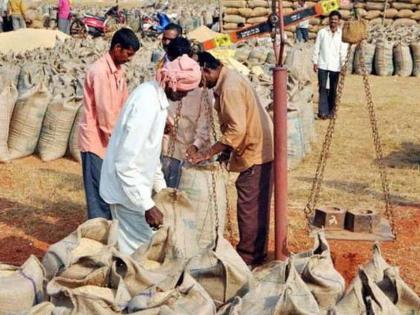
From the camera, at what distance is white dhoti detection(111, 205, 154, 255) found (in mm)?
3920

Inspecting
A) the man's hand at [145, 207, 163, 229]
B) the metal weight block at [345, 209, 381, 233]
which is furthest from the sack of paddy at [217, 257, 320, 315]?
the metal weight block at [345, 209, 381, 233]

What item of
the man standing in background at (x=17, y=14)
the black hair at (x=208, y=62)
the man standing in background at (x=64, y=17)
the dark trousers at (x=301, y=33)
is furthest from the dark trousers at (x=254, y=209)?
the man standing in background at (x=64, y=17)

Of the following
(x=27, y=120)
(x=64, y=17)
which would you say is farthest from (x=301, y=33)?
(x=27, y=120)

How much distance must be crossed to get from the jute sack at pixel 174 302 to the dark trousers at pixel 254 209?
1576mm

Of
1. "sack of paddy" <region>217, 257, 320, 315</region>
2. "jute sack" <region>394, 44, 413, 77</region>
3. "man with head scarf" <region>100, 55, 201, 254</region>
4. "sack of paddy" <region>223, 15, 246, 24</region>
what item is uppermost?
"man with head scarf" <region>100, 55, 201, 254</region>

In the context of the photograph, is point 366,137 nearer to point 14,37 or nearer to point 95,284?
point 95,284

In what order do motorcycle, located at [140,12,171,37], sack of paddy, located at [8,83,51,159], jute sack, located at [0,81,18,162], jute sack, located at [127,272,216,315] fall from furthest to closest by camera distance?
1. motorcycle, located at [140,12,171,37]
2. sack of paddy, located at [8,83,51,159]
3. jute sack, located at [0,81,18,162]
4. jute sack, located at [127,272,216,315]

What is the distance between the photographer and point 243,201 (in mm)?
4523

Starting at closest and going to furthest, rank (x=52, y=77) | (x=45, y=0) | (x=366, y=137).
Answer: (x=52, y=77)
(x=366, y=137)
(x=45, y=0)

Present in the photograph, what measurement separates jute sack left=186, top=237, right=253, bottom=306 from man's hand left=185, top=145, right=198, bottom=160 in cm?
138

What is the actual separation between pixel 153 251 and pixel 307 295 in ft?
2.91

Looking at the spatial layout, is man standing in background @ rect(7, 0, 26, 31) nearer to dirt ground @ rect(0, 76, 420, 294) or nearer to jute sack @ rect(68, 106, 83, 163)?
dirt ground @ rect(0, 76, 420, 294)

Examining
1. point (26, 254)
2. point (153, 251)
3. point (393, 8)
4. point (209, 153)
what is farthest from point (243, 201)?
point (393, 8)


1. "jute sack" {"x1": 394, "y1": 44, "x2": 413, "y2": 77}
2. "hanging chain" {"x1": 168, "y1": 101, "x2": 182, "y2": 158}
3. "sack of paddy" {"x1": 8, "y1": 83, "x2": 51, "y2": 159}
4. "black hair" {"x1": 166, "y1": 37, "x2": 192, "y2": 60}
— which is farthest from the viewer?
"jute sack" {"x1": 394, "y1": 44, "x2": 413, "y2": 77}
